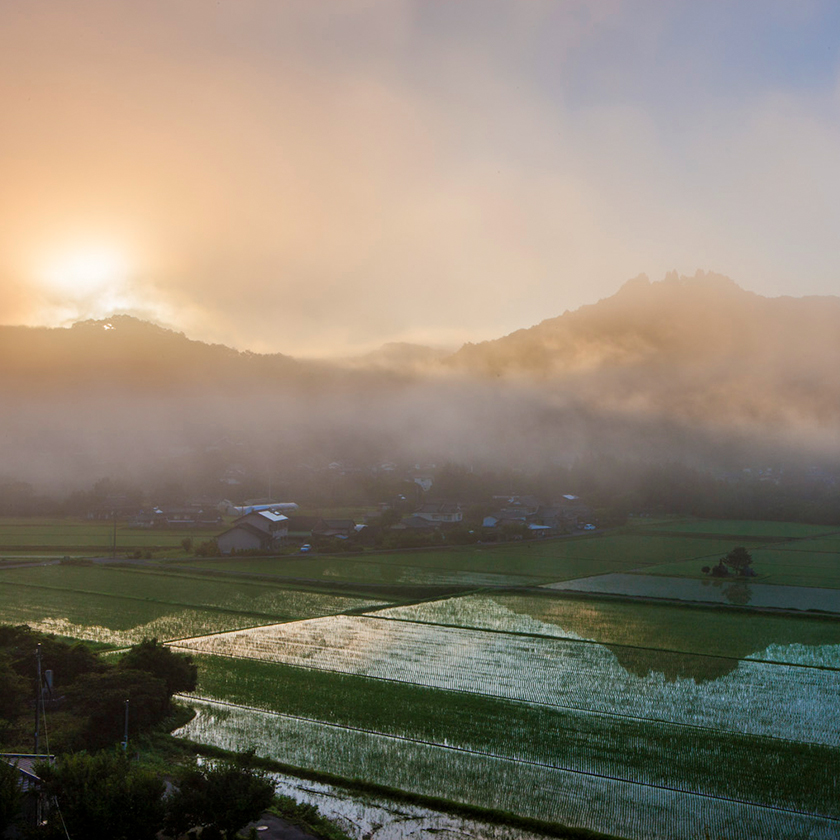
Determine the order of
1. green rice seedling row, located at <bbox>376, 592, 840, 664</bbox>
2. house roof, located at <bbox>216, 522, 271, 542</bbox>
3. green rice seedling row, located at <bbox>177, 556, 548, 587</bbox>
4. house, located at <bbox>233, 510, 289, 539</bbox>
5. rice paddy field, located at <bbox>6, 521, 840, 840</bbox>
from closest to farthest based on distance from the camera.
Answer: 1. rice paddy field, located at <bbox>6, 521, 840, 840</bbox>
2. green rice seedling row, located at <bbox>376, 592, 840, 664</bbox>
3. green rice seedling row, located at <bbox>177, 556, 548, 587</bbox>
4. house roof, located at <bbox>216, 522, 271, 542</bbox>
5. house, located at <bbox>233, 510, 289, 539</bbox>

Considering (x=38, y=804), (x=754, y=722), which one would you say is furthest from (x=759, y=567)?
(x=38, y=804)

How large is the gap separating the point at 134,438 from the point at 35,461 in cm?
2335

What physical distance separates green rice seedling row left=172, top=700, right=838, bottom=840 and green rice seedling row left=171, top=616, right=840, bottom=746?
4.20 m

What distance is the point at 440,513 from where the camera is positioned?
248 feet

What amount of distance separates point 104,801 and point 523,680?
12.8 meters

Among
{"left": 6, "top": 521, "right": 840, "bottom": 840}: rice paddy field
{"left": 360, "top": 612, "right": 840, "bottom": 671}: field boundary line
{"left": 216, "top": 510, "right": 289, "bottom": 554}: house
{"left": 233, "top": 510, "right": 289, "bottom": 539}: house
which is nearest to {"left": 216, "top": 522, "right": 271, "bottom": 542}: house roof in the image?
{"left": 216, "top": 510, "right": 289, "bottom": 554}: house

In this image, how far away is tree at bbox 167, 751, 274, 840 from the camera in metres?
12.7

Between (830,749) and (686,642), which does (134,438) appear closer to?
(686,642)

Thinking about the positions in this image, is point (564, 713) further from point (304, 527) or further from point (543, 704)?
point (304, 527)

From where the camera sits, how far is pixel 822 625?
30031 mm

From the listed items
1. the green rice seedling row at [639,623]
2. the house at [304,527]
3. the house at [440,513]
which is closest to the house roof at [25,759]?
the green rice seedling row at [639,623]

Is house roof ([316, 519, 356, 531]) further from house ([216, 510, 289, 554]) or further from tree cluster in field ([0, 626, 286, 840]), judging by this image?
tree cluster in field ([0, 626, 286, 840])

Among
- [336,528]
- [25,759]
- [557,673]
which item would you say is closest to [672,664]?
[557,673]

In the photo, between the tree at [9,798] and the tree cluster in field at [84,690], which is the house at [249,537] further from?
the tree at [9,798]
